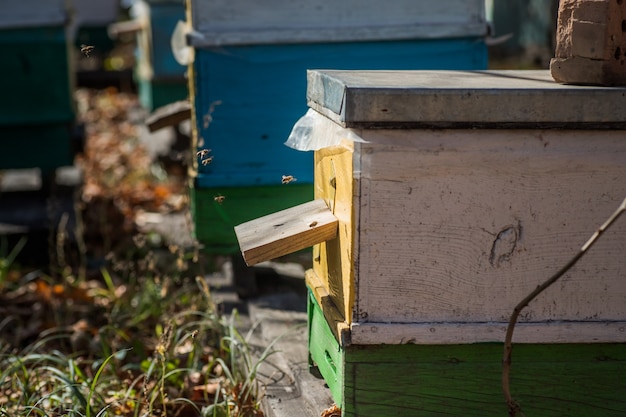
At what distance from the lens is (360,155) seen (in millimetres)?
1949

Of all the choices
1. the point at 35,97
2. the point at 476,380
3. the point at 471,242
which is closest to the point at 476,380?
the point at 476,380

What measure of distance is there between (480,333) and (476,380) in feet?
0.43

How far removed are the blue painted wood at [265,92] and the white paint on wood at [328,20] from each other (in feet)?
0.14

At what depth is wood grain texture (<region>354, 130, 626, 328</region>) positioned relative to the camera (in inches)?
77.8

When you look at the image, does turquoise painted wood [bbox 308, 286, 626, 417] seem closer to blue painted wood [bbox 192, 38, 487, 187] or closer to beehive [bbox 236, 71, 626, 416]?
beehive [bbox 236, 71, 626, 416]

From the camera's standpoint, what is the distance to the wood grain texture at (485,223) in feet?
6.48

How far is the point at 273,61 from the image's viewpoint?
11.3 feet

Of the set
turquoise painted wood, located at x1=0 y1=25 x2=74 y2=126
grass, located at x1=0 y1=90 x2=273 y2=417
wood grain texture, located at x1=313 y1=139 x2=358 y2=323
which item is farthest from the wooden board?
turquoise painted wood, located at x1=0 y1=25 x2=74 y2=126

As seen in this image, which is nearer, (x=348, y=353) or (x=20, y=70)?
(x=348, y=353)

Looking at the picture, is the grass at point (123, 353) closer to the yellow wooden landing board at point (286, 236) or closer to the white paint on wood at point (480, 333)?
the yellow wooden landing board at point (286, 236)

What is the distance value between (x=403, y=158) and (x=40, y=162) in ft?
11.7

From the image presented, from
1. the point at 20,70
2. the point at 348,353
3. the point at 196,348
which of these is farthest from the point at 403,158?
the point at 20,70

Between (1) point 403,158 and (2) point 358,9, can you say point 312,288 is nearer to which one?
(1) point 403,158

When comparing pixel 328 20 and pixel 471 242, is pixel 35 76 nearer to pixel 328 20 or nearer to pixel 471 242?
pixel 328 20
